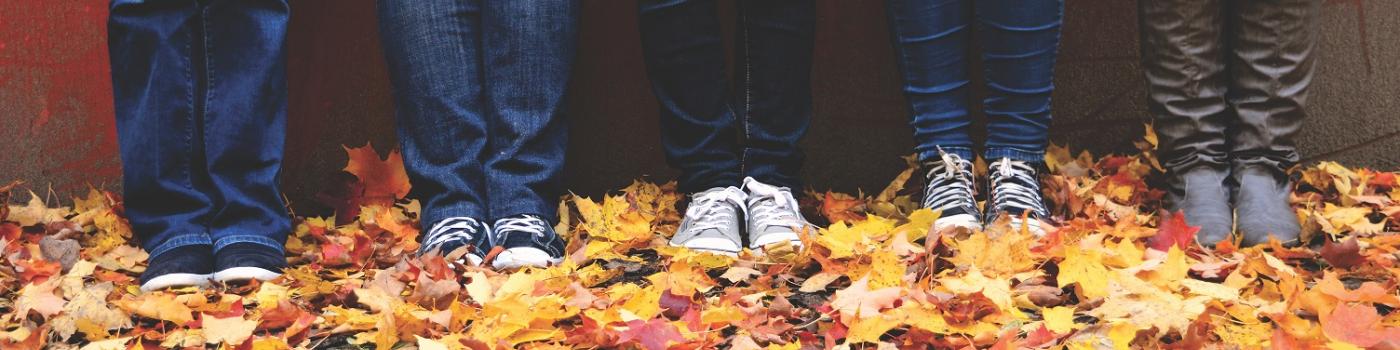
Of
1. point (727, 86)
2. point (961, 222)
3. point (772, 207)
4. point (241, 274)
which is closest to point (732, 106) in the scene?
point (727, 86)

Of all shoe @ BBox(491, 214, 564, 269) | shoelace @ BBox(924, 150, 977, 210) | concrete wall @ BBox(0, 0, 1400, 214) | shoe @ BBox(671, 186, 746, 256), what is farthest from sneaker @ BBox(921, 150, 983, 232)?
shoe @ BBox(491, 214, 564, 269)

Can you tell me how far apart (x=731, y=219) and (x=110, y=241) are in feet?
4.00

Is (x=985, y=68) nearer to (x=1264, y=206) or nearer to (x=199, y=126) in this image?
(x=1264, y=206)

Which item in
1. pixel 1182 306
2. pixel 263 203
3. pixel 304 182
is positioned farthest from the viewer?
pixel 304 182

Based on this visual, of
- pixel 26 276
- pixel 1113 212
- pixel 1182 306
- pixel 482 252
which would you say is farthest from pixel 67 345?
pixel 1113 212

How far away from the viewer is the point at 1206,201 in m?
1.99

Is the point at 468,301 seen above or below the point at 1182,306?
below

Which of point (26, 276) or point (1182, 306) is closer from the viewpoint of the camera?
point (1182, 306)

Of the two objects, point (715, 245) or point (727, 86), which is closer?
point (715, 245)

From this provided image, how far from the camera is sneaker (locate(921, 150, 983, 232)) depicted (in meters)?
1.89

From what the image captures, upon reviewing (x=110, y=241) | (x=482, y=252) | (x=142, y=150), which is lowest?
(x=110, y=241)

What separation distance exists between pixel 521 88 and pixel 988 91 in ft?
2.82

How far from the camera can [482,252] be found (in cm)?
185

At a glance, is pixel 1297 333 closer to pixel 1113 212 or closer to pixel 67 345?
pixel 1113 212
